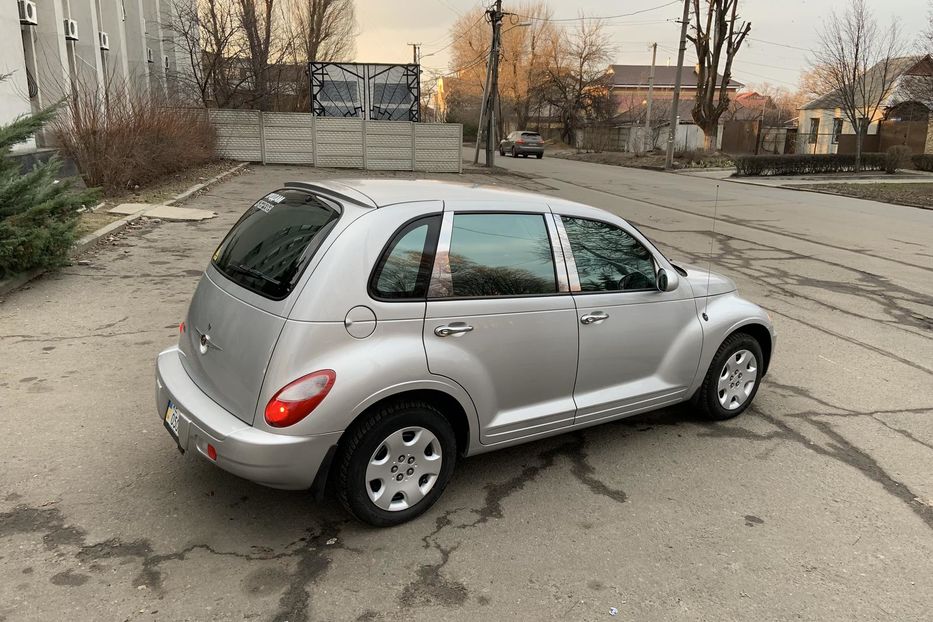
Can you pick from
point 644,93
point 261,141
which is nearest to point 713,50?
point 261,141

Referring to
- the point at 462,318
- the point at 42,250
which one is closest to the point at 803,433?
the point at 462,318

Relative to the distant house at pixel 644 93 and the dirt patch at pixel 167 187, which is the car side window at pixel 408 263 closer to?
the dirt patch at pixel 167 187

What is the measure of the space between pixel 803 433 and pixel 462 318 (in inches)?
108

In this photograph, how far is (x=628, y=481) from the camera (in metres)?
3.85

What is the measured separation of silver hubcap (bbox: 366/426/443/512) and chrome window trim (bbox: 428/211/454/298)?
67cm

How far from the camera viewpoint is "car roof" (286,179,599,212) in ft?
11.1

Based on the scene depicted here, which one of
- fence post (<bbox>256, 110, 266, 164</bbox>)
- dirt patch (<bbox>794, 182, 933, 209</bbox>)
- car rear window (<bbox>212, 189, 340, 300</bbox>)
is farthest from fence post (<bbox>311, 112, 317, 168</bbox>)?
A: car rear window (<bbox>212, 189, 340, 300</bbox>)

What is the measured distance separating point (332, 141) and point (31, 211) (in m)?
18.7

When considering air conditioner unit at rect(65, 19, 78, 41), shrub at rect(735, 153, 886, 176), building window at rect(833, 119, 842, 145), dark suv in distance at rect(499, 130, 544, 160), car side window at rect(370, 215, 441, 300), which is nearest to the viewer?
car side window at rect(370, 215, 441, 300)

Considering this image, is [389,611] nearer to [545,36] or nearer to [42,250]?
[42,250]

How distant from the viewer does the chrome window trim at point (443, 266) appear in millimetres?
3297

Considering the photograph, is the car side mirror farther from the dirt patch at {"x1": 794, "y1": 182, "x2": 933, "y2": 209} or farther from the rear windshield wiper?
the dirt patch at {"x1": 794, "y1": 182, "x2": 933, "y2": 209}

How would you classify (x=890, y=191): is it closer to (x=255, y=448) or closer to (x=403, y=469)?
(x=403, y=469)

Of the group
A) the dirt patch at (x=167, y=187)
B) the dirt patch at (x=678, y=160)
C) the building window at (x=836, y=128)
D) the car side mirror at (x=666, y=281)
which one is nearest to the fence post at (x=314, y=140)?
the dirt patch at (x=167, y=187)
